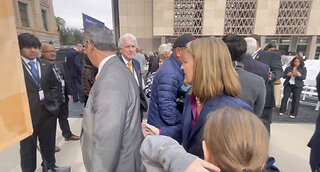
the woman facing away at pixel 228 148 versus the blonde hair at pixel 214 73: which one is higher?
the blonde hair at pixel 214 73

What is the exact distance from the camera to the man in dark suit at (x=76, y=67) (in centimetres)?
494

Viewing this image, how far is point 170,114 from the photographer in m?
1.72

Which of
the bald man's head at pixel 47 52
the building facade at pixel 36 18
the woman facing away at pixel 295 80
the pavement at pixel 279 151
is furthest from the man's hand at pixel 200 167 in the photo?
the building facade at pixel 36 18

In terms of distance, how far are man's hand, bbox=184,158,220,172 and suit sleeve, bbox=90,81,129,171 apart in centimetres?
58

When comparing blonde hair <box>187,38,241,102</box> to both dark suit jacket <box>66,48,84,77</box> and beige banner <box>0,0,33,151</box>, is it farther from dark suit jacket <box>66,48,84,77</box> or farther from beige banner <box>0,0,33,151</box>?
dark suit jacket <box>66,48,84,77</box>

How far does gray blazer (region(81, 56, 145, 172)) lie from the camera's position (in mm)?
1021

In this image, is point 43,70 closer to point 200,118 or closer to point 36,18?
point 200,118

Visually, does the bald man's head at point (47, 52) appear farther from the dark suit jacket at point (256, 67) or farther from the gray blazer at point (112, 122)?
the dark suit jacket at point (256, 67)

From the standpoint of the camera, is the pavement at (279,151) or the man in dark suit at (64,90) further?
the man in dark suit at (64,90)

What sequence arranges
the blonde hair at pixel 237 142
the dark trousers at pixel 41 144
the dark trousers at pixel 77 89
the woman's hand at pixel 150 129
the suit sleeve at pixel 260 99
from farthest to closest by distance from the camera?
the dark trousers at pixel 77 89 → the dark trousers at pixel 41 144 → the suit sleeve at pixel 260 99 → the woman's hand at pixel 150 129 → the blonde hair at pixel 237 142

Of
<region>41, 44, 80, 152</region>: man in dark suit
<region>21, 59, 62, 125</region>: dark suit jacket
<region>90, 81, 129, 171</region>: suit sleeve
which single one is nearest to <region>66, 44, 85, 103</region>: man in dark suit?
<region>41, 44, 80, 152</region>: man in dark suit

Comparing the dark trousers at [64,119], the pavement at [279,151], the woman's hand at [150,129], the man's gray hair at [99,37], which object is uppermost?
the man's gray hair at [99,37]

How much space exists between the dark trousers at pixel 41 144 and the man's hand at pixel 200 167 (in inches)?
83.4

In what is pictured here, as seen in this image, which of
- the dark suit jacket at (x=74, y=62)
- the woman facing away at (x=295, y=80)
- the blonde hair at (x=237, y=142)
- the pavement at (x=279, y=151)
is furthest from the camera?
the dark suit jacket at (x=74, y=62)
